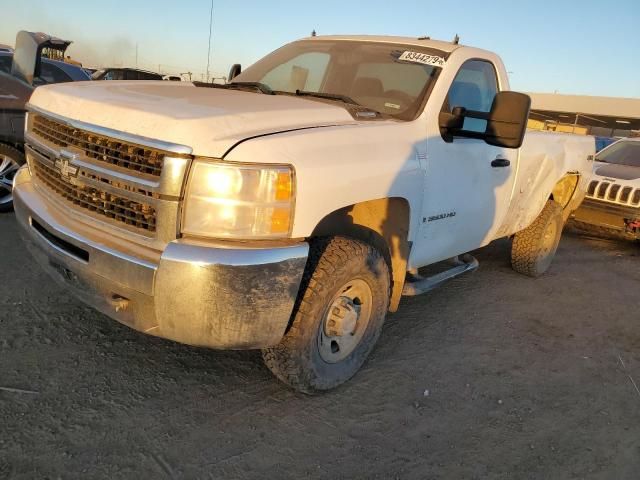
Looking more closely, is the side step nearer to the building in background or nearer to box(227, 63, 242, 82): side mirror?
box(227, 63, 242, 82): side mirror

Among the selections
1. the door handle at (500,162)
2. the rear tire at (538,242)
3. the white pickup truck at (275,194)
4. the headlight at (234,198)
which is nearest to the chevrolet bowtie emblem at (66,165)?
the white pickup truck at (275,194)

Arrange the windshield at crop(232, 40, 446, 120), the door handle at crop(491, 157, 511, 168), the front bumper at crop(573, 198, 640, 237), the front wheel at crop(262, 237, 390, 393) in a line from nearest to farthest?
the front wheel at crop(262, 237, 390, 393)
the windshield at crop(232, 40, 446, 120)
the door handle at crop(491, 157, 511, 168)
the front bumper at crop(573, 198, 640, 237)

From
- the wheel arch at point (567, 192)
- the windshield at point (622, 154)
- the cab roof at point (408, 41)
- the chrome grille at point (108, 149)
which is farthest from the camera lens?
the windshield at point (622, 154)

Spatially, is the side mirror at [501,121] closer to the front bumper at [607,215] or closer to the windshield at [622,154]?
the front bumper at [607,215]

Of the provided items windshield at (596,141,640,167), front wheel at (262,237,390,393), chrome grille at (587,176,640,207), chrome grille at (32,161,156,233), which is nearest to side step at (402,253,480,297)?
front wheel at (262,237,390,393)

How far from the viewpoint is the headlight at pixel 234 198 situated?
2219 mm

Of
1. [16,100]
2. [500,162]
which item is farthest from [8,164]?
[500,162]

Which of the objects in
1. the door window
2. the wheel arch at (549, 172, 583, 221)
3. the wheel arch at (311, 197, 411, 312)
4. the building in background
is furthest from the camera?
the building in background

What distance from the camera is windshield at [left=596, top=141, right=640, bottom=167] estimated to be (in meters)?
Result: 8.59

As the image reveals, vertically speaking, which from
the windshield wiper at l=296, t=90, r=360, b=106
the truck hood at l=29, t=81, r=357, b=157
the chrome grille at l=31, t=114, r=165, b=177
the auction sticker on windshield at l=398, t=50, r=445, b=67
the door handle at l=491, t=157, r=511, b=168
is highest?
the auction sticker on windshield at l=398, t=50, r=445, b=67

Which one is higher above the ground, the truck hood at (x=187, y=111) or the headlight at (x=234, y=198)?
the truck hood at (x=187, y=111)

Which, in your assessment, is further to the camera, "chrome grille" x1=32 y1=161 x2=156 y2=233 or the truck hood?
"chrome grille" x1=32 y1=161 x2=156 y2=233

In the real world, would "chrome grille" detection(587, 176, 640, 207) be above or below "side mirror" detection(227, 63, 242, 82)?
below

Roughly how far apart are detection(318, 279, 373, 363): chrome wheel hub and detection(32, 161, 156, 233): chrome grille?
1.04 metres
